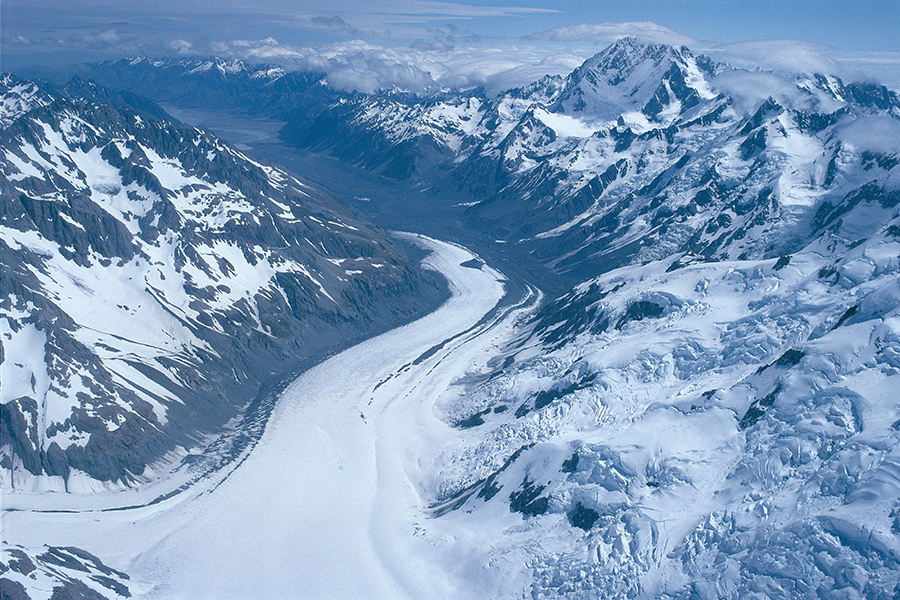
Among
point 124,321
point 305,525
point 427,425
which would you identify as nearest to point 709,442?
point 427,425

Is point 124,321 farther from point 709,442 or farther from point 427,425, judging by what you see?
point 709,442

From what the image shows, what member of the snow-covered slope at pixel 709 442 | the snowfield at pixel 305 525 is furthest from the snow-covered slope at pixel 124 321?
the snow-covered slope at pixel 709 442

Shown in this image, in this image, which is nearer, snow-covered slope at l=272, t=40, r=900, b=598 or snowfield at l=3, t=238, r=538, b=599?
snow-covered slope at l=272, t=40, r=900, b=598

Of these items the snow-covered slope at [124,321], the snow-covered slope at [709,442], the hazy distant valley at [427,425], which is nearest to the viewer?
the snow-covered slope at [709,442]

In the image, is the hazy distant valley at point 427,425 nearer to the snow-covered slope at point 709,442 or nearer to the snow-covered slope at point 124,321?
the snow-covered slope at point 709,442

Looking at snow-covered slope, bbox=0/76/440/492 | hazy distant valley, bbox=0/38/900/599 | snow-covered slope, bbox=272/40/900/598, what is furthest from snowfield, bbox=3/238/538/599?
snow-covered slope, bbox=0/76/440/492

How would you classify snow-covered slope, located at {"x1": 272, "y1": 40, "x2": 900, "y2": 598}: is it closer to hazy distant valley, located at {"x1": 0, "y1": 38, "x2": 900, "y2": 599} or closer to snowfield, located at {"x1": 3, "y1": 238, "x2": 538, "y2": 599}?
hazy distant valley, located at {"x1": 0, "y1": 38, "x2": 900, "y2": 599}

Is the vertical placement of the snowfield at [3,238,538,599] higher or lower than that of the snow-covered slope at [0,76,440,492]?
lower
